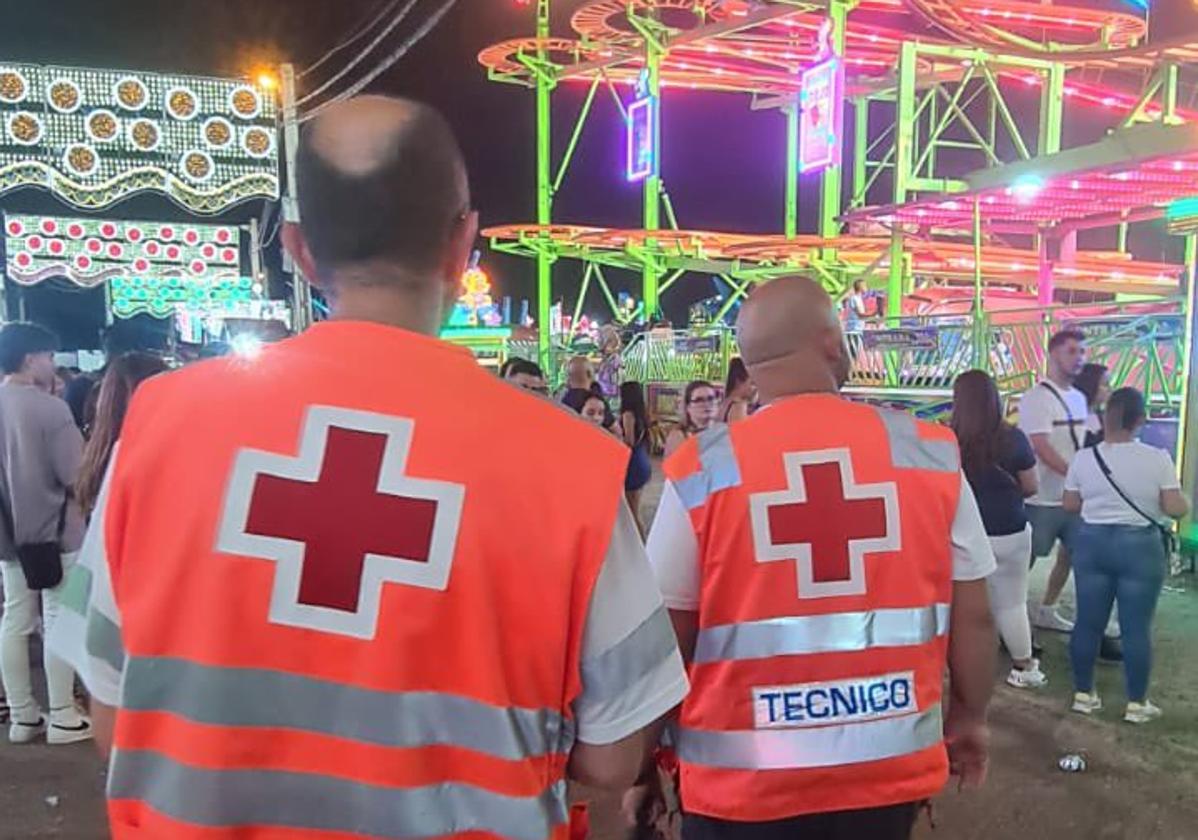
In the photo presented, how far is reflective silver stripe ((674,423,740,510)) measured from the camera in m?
2.20

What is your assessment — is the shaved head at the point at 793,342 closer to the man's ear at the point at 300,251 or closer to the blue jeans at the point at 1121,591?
the man's ear at the point at 300,251

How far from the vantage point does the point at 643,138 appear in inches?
1061

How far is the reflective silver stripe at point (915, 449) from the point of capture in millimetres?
2238

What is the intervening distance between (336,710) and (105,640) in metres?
0.36

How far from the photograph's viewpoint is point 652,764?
2283mm

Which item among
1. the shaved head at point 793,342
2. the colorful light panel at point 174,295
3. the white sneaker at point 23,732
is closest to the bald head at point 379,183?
the shaved head at point 793,342

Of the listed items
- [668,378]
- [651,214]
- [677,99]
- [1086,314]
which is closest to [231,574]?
[1086,314]

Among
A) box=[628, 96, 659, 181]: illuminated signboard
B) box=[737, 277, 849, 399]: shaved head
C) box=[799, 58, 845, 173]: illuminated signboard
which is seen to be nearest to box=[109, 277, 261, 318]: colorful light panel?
box=[628, 96, 659, 181]: illuminated signboard

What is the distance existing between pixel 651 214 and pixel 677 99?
18.2 meters

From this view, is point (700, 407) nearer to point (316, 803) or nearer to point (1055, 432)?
point (1055, 432)

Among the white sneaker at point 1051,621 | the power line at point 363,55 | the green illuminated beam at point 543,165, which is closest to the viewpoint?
the white sneaker at point 1051,621

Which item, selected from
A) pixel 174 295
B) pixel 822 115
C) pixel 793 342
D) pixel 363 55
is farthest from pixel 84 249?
pixel 793 342

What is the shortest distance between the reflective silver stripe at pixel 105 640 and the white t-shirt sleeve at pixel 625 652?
612 millimetres

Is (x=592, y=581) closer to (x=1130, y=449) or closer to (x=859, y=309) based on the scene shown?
(x=1130, y=449)
